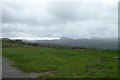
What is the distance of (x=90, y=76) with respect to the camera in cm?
3189

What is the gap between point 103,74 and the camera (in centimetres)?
3275

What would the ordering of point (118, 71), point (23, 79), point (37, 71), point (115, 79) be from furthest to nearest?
point (37, 71) < point (118, 71) < point (23, 79) < point (115, 79)

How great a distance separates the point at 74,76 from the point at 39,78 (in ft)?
13.8

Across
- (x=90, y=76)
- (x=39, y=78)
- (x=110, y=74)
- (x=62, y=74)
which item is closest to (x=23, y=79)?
(x=39, y=78)

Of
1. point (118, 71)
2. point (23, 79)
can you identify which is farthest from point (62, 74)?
point (118, 71)

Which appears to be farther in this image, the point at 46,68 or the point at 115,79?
the point at 46,68

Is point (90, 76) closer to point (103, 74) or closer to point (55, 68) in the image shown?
point (103, 74)

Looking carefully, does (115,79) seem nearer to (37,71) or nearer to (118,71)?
(118,71)

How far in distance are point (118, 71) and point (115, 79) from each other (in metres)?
5.02

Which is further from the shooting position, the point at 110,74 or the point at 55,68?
the point at 55,68

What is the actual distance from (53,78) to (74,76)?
102 inches

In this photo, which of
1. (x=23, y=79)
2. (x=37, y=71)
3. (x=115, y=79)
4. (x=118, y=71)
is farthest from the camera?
(x=37, y=71)

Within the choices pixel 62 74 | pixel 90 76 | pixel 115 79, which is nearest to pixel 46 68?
pixel 62 74

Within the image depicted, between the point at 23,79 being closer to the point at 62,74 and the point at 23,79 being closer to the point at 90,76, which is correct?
the point at 62,74
